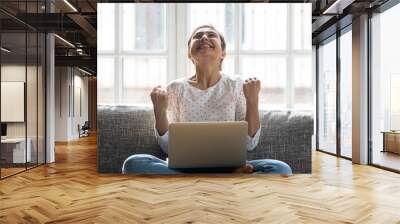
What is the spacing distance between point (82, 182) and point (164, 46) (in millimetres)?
2259

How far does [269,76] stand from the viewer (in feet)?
20.8

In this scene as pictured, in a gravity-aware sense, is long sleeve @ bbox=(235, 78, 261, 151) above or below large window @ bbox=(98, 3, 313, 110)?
below

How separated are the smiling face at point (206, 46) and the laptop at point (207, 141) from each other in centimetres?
94

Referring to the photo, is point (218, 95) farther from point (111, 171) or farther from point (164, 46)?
point (111, 171)

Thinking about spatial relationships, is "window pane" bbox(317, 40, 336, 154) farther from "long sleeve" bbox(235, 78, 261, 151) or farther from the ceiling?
"long sleeve" bbox(235, 78, 261, 151)

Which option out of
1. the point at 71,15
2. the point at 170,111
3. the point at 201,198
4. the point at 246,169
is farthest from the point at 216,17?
the point at 71,15

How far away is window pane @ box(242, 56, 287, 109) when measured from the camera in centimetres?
629

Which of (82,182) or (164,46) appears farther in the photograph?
(164,46)

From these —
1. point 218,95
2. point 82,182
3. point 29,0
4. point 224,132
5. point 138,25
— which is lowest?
point 82,182

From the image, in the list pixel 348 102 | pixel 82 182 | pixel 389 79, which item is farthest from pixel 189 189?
pixel 348 102

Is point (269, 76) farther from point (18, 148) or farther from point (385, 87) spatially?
point (18, 148)

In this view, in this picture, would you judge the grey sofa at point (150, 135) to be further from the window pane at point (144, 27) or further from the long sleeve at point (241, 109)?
the window pane at point (144, 27)

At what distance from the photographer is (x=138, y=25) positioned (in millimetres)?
6336

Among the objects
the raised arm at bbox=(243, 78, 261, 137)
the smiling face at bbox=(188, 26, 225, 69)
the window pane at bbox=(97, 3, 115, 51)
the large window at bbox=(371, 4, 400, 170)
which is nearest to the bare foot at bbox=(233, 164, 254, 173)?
the raised arm at bbox=(243, 78, 261, 137)
